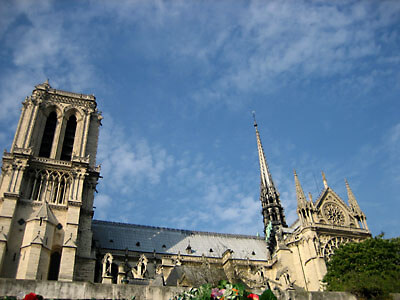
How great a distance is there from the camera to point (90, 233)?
33344 millimetres

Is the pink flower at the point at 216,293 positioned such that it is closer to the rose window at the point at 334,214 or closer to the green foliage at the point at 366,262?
the green foliage at the point at 366,262

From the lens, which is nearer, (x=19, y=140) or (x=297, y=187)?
(x=19, y=140)

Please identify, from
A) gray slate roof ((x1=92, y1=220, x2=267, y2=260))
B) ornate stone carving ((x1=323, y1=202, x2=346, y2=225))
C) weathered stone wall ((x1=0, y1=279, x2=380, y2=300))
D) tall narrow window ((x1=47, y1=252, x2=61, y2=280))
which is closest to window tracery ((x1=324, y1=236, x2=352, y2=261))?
ornate stone carving ((x1=323, y1=202, x2=346, y2=225))

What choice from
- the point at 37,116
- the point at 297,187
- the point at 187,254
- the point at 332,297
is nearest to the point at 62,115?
the point at 37,116

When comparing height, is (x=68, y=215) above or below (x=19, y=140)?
below

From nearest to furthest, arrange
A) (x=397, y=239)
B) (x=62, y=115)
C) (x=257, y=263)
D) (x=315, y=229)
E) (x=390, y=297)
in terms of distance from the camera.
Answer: (x=390, y=297) < (x=397, y=239) < (x=315, y=229) < (x=62, y=115) < (x=257, y=263)

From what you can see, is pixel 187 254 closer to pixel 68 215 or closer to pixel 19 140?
pixel 68 215

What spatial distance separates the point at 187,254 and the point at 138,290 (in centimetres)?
3213

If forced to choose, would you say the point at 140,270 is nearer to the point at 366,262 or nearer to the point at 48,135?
the point at 48,135

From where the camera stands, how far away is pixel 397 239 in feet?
100.0

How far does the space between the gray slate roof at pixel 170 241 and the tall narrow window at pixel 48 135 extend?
36.3 ft

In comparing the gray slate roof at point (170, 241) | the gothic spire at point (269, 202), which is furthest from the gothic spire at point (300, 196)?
the gray slate roof at point (170, 241)

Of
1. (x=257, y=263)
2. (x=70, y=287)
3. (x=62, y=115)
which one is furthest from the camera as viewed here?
(x=257, y=263)

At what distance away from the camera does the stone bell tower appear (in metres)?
28.6
